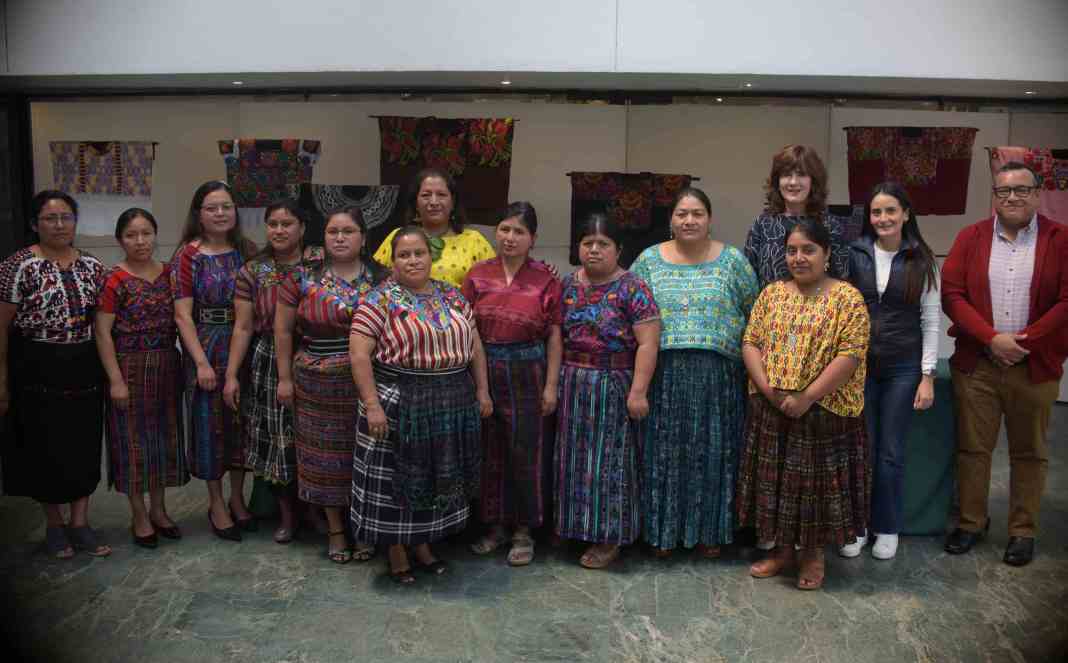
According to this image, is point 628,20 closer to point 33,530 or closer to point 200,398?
point 200,398

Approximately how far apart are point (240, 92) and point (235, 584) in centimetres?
299

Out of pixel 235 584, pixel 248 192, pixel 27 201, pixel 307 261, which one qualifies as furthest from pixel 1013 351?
pixel 27 201

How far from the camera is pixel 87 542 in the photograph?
345 centimetres

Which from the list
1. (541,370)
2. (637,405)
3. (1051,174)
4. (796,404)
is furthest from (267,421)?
(1051,174)

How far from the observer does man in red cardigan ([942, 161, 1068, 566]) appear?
129 inches

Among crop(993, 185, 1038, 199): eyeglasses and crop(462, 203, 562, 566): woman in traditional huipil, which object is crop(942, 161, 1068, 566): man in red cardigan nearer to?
crop(993, 185, 1038, 199): eyeglasses

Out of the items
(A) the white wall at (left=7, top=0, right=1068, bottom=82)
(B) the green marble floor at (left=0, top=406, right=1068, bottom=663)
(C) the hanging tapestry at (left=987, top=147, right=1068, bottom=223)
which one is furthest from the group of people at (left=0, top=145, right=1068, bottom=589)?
(C) the hanging tapestry at (left=987, top=147, right=1068, bottom=223)

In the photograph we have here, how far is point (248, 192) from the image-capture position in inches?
183

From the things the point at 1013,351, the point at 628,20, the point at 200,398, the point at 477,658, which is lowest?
the point at 477,658

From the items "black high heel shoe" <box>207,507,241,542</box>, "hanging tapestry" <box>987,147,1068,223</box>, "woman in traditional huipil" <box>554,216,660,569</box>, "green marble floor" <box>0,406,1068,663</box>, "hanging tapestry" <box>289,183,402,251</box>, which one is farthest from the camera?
"hanging tapestry" <box>987,147,1068,223</box>

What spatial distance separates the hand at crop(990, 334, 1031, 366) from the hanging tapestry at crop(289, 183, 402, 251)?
9.69ft

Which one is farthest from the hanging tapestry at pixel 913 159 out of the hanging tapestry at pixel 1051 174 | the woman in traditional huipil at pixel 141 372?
the woman in traditional huipil at pixel 141 372

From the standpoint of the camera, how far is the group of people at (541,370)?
304cm

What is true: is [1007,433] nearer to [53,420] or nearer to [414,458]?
[414,458]
